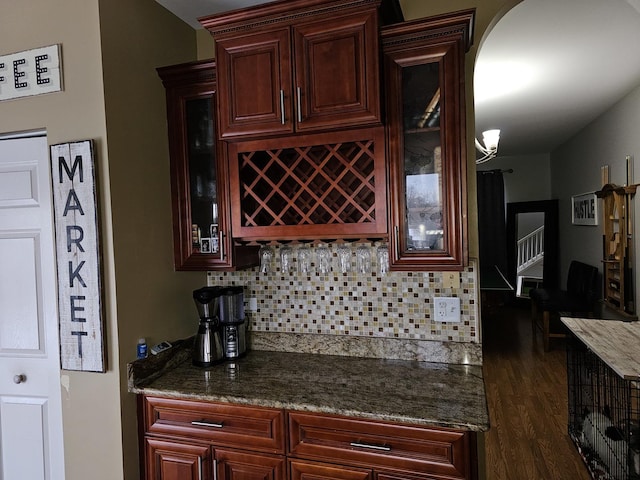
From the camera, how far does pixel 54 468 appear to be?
1.89 m

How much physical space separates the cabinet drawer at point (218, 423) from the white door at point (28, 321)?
1.55ft

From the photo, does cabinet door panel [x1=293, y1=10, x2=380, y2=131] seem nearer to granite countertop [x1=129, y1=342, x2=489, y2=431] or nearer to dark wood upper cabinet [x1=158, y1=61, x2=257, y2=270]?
dark wood upper cabinet [x1=158, y1=61, x2=257, y2=270]

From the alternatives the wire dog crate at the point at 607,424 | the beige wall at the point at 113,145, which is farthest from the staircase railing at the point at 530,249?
the beige wall at the point at 113,145

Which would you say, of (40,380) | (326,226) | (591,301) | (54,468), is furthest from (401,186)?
(591,301)

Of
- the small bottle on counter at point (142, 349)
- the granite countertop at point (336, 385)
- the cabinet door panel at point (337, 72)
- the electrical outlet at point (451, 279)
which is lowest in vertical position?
the granite countertop at point (336, 385)

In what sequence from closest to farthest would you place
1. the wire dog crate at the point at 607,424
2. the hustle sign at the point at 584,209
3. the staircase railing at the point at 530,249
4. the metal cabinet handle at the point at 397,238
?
the metal cabinet handle at the point at 397,238, the wire dog crate at the point at 607,424, the hustle sign at the point at 584,209, the staircase railing at the point at 530,249

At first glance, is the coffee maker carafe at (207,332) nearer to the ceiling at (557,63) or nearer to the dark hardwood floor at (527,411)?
the dark hardwood floor at (527,411)

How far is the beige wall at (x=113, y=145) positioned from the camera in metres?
1.77

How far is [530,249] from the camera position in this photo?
24.8ft

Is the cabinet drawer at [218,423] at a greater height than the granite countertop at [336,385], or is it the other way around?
the granite countertop at [336,385]

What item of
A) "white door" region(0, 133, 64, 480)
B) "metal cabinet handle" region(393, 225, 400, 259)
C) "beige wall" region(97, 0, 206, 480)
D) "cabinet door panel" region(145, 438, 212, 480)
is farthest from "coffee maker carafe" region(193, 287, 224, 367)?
"metal cabinet handle" region(393, 225, 400, 259)

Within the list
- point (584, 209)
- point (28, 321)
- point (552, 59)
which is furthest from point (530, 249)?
point (28, 321)

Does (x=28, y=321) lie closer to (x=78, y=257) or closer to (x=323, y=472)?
(x=78, y=257)

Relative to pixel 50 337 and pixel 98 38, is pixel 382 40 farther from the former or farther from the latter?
pixel 50 337
